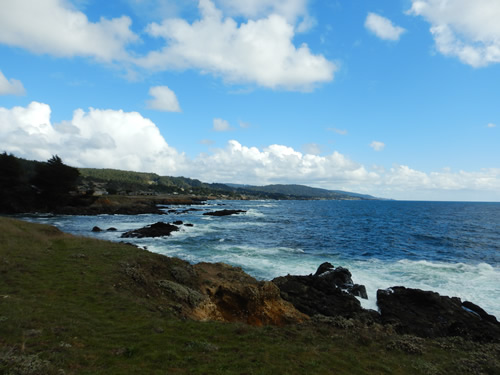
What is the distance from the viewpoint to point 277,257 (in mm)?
35156

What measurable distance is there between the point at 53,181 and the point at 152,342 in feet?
280

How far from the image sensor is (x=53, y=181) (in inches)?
3009

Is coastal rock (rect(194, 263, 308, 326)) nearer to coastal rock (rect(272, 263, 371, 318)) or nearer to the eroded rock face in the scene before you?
the eroded rock face

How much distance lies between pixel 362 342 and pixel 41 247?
22.0m

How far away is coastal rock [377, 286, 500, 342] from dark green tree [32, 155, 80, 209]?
85618 mm

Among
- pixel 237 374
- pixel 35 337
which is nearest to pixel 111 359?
pixel 35 337

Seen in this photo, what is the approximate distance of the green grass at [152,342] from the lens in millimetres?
7781

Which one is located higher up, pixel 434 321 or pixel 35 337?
pixel 35 337

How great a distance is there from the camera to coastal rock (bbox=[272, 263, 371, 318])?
20.0m

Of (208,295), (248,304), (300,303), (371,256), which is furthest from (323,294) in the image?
(371,256)

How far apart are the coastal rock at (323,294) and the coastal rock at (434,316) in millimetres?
2265

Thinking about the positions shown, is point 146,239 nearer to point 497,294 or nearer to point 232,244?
point 232,244

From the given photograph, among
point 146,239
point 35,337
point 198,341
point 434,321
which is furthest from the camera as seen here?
point 146,239

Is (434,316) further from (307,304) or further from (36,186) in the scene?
(36,186)
